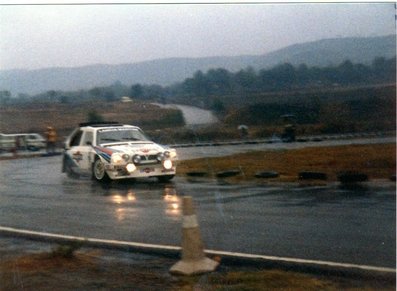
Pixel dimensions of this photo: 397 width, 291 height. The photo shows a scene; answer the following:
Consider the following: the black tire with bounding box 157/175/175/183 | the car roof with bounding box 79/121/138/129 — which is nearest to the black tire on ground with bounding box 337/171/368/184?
the black tire with bounding box 157/175/175/183

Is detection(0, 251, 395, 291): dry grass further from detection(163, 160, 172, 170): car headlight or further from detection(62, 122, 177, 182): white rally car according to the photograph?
detection(163, 160, 172, 170): car headlight

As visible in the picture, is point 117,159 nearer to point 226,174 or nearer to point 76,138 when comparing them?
point 76,138

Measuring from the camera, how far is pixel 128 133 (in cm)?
575

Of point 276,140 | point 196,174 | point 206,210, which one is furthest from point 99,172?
point 276,140

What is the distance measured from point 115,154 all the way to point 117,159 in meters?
0.04

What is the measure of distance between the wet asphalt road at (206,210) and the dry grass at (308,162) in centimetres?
10

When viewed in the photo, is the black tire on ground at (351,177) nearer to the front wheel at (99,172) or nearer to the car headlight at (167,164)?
the car headlight at (167,164)

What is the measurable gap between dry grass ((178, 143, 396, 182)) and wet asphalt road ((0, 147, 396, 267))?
0.31 ft

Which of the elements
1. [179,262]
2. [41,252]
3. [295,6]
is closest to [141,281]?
[179,262]

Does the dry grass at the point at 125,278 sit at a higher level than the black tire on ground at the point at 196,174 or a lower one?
lower

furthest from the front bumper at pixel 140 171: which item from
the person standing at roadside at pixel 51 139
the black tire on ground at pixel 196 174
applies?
the person standing at roadside at pixel 51 139

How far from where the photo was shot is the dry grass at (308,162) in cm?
570

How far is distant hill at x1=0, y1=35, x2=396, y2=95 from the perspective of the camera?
561 centimetres

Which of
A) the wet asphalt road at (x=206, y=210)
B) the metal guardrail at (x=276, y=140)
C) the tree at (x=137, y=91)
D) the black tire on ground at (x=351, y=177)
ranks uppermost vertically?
the tree at (x=137, y=91)
